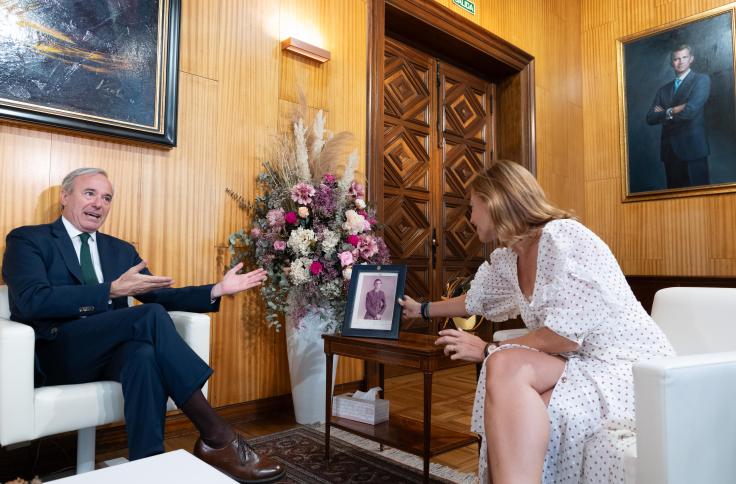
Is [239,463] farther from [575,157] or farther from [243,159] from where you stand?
[575,157]

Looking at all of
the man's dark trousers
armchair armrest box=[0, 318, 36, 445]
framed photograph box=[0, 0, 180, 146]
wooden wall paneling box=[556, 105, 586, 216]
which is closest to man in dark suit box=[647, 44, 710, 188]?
wooden wall paneling box=[556, 105, 586, 216]

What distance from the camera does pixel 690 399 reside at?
1210 mm

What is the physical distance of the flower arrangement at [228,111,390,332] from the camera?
2709 mm

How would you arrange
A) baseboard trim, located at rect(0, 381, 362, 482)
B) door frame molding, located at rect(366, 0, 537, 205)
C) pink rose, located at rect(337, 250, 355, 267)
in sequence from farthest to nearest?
door frame molding, located at rect(366, 0, 537, 205) → pink rose, located at rect(337, 250, 355, 267) → baseboard trim, located at rect(0, 381, 362, 482)

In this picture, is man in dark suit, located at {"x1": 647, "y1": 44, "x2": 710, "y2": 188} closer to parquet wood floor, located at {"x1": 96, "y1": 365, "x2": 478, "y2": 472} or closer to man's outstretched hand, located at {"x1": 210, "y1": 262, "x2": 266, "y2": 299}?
parquet wood floor, located at {"x1": 96, "y1": 365, "x2": 478, "y2": 472}

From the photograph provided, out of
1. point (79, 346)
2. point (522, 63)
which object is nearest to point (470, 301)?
point (79, 346)

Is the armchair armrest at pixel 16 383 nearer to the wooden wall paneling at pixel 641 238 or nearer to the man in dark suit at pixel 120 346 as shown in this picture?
the man in dark suit at pixel 120 346

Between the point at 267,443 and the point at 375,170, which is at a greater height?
the point at 375,170

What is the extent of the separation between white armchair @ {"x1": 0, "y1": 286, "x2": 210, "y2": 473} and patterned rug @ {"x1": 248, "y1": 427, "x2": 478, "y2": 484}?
721mm

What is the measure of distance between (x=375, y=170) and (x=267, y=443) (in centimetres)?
190

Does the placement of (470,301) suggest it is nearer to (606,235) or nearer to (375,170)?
(375,170)

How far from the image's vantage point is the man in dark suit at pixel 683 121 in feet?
15.5

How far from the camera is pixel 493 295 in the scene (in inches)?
77.3

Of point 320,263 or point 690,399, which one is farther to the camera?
point 320,263
